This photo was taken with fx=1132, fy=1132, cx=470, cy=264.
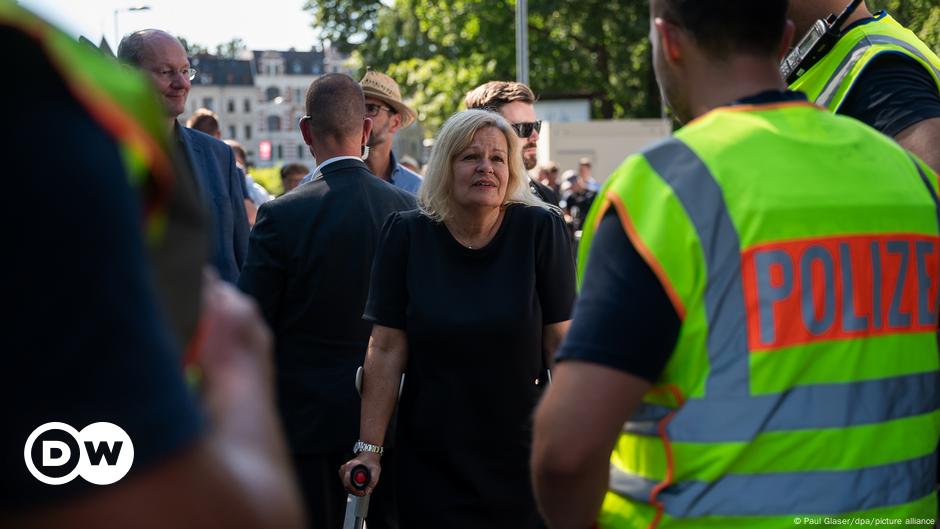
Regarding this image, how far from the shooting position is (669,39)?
2.15 meters

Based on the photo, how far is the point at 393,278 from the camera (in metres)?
4.25

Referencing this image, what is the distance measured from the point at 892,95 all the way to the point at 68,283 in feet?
7.96

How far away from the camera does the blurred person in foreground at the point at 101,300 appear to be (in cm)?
84

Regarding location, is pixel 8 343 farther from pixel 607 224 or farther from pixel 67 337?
pixel 607 224

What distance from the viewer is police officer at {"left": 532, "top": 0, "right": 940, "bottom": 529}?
1.92m

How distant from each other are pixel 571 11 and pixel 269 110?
116 metres

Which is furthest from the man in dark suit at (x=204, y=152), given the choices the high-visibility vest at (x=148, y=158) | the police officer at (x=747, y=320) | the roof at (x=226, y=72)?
the roof at (x=226, y=72)

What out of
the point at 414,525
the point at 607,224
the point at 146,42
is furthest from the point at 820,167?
the point at 146,42

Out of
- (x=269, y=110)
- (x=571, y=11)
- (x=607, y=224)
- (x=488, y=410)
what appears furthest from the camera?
(x=269, y=110)

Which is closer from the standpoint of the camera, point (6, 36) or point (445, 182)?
point (6, 36)

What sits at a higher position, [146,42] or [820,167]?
[146,42]

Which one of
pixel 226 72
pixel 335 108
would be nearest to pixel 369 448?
pixel 335 108

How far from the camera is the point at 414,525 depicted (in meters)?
4.29

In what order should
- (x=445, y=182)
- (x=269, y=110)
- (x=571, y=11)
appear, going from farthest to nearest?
(x=269, y=110)
(x=571, y=11)
(x=445, y=182)
